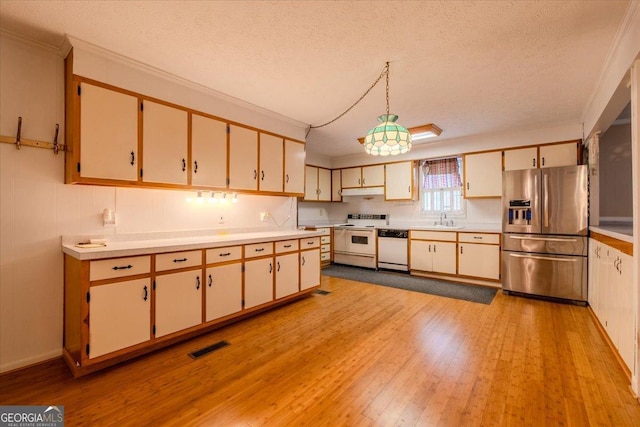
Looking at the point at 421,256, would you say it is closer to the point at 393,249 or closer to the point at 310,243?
the point at 393,249

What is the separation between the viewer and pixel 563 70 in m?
2.72

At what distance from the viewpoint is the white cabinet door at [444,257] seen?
4.91 m

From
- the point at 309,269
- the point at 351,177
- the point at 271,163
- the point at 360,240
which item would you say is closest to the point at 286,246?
the point at 309,269

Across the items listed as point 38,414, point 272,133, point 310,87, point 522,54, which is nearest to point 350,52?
point 310,87

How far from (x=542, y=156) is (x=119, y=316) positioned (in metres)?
5.62

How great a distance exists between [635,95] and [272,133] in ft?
11.1

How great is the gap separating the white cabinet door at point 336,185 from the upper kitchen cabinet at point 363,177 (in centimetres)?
11

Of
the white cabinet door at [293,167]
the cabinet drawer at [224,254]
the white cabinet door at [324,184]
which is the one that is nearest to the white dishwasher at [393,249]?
the white cabinet door at [324,184]

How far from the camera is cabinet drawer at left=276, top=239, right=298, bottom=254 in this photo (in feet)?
11.6

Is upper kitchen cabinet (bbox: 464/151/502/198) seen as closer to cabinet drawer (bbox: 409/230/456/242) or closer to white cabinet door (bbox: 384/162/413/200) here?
cabinet drawer (bbox: 409/230/456/242)

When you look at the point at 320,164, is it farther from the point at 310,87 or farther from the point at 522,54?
the point at 522,54

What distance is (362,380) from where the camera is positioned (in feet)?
6.78

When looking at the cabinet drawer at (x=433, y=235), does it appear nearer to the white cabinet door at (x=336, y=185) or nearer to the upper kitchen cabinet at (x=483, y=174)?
the upper kitchen cabinet at (x=483, y=174)

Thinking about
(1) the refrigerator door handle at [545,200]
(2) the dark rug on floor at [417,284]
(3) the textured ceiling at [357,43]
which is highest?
(3) the textured ceiling at [357,43]
